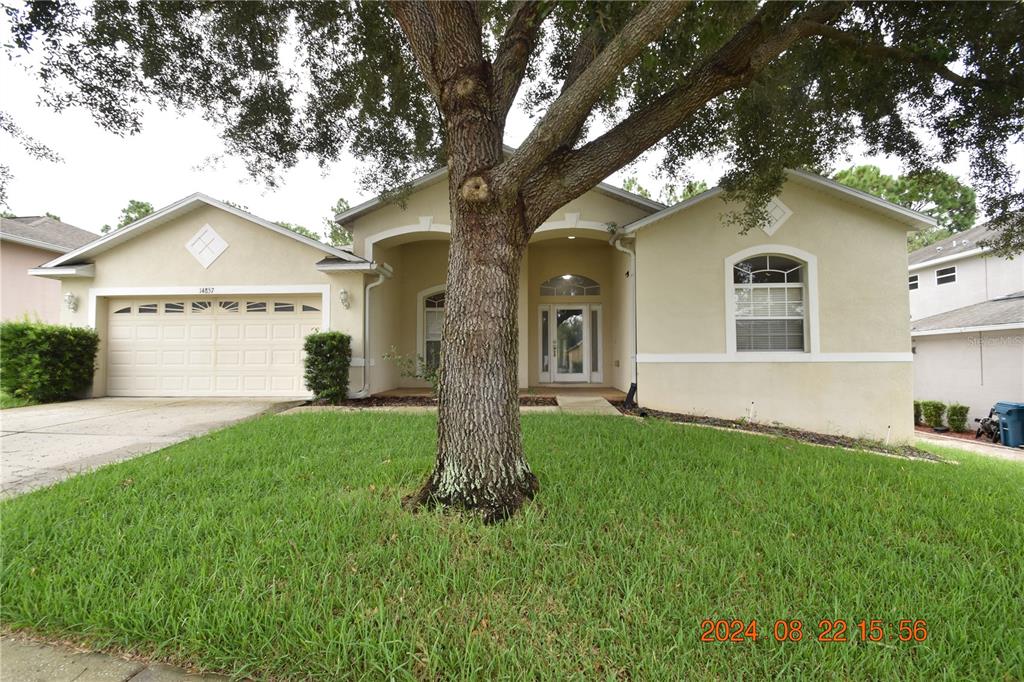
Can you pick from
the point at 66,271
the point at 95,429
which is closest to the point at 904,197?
the point at 95,429

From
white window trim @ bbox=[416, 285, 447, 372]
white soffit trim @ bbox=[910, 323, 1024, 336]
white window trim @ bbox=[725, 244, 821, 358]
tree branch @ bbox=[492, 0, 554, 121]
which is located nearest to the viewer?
tree branch @ bbox=[492, 0, 554, 121]

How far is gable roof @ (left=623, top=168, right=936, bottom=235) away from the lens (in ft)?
26.7

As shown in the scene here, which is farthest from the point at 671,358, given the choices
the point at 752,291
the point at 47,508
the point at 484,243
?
the point at 47,508

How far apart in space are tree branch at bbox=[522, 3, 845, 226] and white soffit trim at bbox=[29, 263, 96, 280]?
442 inches

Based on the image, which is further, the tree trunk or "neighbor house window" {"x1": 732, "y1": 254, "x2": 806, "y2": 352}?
"neighbor house window" {"x1": 732, "y1": 254, "x2": 806, "y2": 352}

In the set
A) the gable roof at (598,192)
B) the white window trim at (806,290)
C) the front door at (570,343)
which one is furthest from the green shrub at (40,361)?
the white window trim at (806,290)

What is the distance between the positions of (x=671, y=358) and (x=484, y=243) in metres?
6.32

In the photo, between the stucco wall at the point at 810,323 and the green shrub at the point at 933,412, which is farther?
the green shrub at the point at 933,412

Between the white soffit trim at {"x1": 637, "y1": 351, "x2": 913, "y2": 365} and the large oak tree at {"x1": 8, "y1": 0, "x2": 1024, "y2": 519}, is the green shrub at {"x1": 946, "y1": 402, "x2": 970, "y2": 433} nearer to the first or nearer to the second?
the white soffit trim at {"x1": 637, "y1": 351, "x2": 913, "y2": 365}

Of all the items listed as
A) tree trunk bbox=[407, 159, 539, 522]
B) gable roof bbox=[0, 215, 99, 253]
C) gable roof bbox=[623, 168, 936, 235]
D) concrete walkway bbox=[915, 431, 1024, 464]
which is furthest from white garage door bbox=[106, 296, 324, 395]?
concrete walkway bbox=[915, 431, 1024, 464]

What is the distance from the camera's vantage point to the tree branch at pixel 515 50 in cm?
374

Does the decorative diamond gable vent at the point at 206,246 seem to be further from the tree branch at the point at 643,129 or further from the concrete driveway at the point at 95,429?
the tree branch at the point at 643,129

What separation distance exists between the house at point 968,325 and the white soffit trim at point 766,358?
17.7 ft

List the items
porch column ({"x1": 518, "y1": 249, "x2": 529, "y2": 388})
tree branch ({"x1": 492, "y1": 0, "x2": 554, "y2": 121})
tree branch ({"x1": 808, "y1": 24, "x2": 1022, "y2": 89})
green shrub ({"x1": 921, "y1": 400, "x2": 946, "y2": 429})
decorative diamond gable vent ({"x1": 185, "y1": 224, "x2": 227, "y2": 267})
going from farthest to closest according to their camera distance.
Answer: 1. green shrub ({"x1": 921, "y1": 400, "x2": 946, "y2": 429})
2. porch column ({"x1": 518, "y1": 249, "x2": 529, "y2": 388})
3. decorative diamond gable vent ({"x1": 185, "y1": 224, "x2": 227, "y2": 267})
4. tree branch ({"x1": 808, "y1": 24, "x2": 1022, "y2": 89})
5. tree branch ({"x1": 492, "y1": 0, "x2": 554, "y2": 121})
